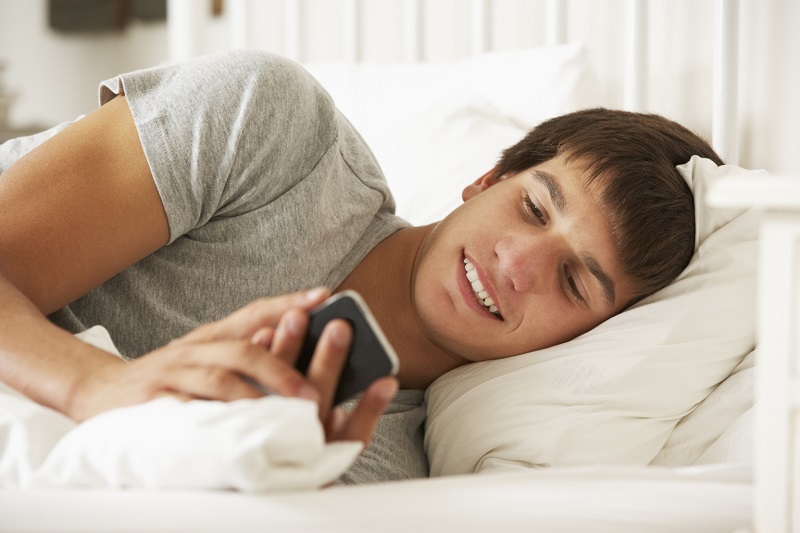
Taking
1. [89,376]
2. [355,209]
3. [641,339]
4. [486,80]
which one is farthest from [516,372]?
[486,80]

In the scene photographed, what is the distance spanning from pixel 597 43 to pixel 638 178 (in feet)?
2.76

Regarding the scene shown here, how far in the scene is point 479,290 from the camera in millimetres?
944

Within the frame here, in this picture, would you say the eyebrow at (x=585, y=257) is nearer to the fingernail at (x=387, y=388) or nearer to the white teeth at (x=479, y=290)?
the white teeth at (x=479, y=290)

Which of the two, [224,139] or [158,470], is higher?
[224,139]

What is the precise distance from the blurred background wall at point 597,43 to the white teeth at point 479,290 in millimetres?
851

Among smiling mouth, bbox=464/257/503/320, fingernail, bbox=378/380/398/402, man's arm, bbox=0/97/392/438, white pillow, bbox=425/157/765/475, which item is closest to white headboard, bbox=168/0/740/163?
white pillow, bbox=425/157/765/475

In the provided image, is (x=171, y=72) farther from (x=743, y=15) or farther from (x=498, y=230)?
(x=743, y=15)

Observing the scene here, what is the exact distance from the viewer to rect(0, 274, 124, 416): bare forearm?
2.10 feet

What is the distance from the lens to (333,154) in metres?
0.98

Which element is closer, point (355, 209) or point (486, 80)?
point (355, 209)

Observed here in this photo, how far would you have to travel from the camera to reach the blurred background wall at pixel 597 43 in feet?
5.08

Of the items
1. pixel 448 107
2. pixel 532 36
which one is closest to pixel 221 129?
pixel 448 107

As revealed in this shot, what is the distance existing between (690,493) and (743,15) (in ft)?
4.03

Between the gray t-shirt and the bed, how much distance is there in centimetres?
16
